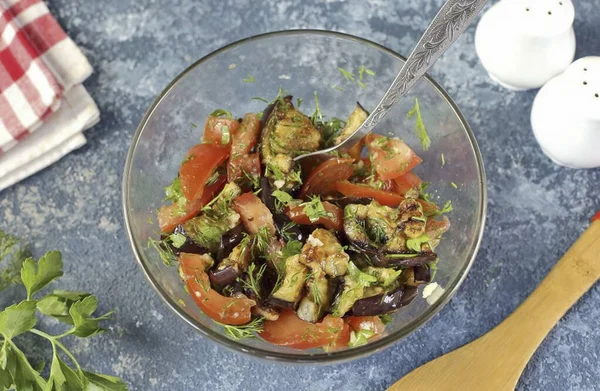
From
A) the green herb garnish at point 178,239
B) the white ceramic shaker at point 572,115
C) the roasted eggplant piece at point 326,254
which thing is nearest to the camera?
the roasted eggplant piece at point 326,254

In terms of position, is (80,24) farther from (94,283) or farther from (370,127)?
(370,127)

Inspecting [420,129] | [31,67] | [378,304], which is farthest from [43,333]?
[420,129]

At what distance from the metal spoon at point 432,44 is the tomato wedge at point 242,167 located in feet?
0.92

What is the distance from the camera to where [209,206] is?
1982 mm

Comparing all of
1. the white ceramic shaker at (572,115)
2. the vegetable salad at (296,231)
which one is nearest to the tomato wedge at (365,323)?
the vegetable salad at (296,231)

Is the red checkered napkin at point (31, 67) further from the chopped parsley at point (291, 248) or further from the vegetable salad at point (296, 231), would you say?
the chopped parsley at point (291, 248)

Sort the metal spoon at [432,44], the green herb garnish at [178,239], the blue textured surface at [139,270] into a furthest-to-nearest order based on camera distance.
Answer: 1. the blue textured surface at [139,270]
2. the green herb garnish at [178,239]
3. the metal spoon at [432,44]

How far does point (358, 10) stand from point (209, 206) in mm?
937

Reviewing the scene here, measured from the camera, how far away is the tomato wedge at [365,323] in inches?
74.7

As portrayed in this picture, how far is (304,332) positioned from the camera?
6.16 ft

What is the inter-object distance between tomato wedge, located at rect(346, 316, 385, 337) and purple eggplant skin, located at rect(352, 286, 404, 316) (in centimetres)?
6

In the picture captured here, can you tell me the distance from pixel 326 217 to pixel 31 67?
1.13m

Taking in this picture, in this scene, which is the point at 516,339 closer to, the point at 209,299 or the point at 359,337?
the point at 359,337

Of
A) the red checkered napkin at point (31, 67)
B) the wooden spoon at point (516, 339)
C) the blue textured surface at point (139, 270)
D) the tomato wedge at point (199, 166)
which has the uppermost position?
the red checkered napkin at point (31, 67)
